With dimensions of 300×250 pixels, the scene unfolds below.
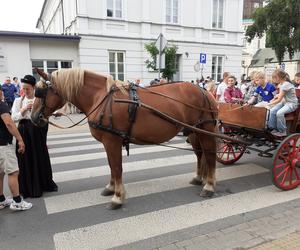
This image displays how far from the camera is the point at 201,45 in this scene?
19156mm

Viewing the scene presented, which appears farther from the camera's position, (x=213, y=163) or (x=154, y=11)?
(x=154, y=11)

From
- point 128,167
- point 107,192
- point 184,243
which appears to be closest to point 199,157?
point 128,167

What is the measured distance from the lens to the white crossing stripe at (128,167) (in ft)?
17.4

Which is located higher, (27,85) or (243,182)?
(27,85)

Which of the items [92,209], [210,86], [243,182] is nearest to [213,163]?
[243,182]

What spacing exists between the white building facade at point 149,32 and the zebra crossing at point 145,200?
442 inches

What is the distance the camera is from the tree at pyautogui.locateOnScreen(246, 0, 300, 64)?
27016mm

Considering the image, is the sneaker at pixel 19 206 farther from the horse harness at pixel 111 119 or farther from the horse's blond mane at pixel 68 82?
the horse's blond mane at pixel 68 82

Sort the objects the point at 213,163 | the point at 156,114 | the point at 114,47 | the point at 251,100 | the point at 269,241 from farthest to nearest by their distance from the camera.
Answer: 1. the point at 114,47
2. the point at 251,100
3. the point at 213,163
4. the point at 156,114
5. the point at 269,241

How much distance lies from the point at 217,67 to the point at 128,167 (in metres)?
16.2

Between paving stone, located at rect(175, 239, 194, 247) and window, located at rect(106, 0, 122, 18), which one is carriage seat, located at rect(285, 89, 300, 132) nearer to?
paving stone, located at rect(175, 239, 194, 247)

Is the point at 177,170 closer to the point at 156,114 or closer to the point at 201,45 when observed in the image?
the point at 156,114

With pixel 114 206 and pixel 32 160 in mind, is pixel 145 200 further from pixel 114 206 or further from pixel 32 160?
pixel 32 160

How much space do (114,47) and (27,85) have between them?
517 inches
